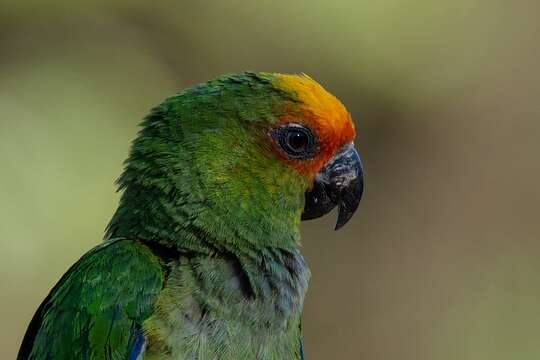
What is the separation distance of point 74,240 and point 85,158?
627 millimetres

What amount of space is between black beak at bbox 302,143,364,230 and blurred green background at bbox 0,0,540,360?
9.97 ft

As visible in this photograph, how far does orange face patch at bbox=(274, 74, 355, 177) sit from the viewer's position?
3.98 meters

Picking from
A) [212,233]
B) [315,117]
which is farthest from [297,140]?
[212,233]

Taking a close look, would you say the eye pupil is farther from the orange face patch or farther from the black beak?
the black beak

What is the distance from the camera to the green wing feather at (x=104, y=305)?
11.1ft

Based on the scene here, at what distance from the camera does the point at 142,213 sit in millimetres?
3703

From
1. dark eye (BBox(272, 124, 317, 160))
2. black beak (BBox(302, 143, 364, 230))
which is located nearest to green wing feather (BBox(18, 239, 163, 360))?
dark eye (BBox(272, 124, 317, 160))

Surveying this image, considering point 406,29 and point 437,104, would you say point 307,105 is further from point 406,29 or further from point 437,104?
point 437,104

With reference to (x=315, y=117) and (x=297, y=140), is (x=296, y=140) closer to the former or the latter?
(x=297, y=140)

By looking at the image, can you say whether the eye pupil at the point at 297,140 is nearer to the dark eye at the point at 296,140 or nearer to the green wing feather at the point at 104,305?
the dark eye at the point at 296,140

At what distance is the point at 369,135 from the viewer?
9.16 metres

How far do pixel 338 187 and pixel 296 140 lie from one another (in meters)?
0.35

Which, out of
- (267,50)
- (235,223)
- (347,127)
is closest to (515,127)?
(267,50)

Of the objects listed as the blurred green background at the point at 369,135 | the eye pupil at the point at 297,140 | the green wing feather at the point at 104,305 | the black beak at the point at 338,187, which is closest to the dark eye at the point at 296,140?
the eye pupil at the point at 297,140
